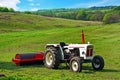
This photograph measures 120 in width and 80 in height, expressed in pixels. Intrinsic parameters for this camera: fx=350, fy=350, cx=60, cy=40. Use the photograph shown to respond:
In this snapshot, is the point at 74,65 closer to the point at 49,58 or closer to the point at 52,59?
the point at 52,59

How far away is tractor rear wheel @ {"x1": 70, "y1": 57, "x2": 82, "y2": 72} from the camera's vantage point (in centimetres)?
1742

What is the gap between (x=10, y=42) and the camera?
4184 cm

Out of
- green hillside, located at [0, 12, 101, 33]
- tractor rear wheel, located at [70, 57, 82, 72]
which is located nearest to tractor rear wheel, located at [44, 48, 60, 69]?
tractor rear wheel, located at [70, 57, 82, 72]

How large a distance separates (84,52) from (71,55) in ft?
3.40

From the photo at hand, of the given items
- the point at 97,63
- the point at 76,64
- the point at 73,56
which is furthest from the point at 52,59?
the point at 97,63

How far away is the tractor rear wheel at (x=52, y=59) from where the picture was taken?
19156 mm

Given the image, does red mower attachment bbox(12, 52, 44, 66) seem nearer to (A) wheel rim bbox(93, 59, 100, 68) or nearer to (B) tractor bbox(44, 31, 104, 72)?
(B) tractor bbox(44, 31, 104, 72)

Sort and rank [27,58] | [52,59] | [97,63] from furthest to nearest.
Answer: [27,58] < [52,59] < [97,63]

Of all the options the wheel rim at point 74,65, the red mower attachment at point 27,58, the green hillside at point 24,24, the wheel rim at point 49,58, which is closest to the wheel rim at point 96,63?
the wheel rim at point 74,65

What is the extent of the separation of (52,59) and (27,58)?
240cm

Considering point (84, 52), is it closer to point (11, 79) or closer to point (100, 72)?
point (100, 72)

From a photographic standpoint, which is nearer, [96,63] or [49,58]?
[96,63]

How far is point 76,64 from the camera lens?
17672 mm

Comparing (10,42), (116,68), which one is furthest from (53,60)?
(10,42)
